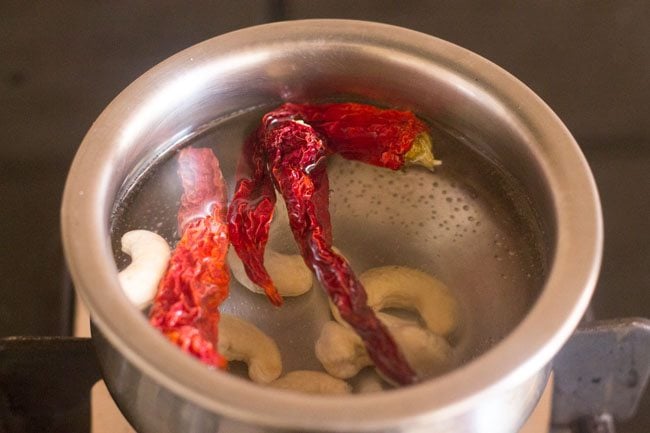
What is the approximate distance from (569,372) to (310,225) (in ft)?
0.78

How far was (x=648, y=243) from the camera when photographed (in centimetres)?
87

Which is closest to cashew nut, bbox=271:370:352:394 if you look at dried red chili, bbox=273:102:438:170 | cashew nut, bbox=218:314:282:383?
cashew nut, bbox=218:314:282:383

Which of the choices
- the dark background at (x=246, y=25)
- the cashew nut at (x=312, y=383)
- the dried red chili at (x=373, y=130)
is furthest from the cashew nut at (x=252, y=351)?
the dark background at (x=246, y=25)

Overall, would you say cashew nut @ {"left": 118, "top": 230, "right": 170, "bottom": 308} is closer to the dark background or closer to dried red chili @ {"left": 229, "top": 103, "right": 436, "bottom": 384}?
dried red chili @ {"left": 229, "top": 103, "right": 436, "bottom": 384}

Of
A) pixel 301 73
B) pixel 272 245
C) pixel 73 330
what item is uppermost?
pixel 301 73

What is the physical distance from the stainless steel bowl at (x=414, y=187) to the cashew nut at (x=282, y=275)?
0.03 metres

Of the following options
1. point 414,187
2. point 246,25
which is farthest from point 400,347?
point 246,25

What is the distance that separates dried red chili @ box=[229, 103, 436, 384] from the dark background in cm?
Result: 26

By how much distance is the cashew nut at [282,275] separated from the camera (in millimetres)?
628

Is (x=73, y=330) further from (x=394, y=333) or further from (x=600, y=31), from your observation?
(x=600, y=31)

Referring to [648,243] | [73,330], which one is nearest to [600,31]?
[648,243]

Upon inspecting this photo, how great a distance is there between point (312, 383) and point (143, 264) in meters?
0.14

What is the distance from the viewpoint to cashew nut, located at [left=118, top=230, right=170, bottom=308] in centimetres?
56

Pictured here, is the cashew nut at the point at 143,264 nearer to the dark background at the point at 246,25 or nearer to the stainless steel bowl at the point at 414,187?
the stainless steel bowl at the point at 414,187
